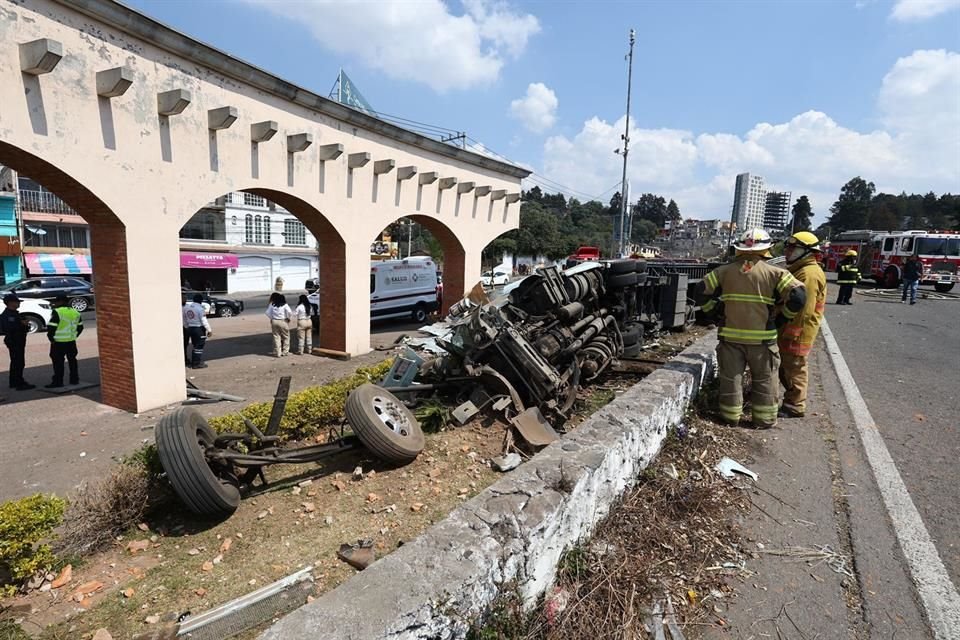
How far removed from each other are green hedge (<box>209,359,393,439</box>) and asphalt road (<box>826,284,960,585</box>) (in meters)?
4.90

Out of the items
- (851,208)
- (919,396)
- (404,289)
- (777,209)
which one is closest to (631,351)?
(919,396)

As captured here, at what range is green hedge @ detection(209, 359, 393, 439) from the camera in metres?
4.79

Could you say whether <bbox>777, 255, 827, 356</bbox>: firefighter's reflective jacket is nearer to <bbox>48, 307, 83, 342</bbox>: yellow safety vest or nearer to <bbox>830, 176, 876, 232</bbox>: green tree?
<bbox>48, 307, 83, 342</bbox>: yellow safety vest

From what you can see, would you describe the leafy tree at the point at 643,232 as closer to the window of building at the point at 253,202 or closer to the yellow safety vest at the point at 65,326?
the window of building at the point at 253,202

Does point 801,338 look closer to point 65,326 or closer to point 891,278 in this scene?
point 65,326

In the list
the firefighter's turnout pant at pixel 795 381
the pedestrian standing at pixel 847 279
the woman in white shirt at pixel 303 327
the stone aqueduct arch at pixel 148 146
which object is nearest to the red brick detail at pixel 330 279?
the stone aqueduct arch at pixel 148 146

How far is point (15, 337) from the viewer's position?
8.48 m

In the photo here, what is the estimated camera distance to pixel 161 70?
23.7ft

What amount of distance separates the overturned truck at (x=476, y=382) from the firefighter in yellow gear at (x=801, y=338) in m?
2.03

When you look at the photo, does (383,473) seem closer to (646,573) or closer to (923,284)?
(646,573)

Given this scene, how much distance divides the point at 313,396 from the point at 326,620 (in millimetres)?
3874

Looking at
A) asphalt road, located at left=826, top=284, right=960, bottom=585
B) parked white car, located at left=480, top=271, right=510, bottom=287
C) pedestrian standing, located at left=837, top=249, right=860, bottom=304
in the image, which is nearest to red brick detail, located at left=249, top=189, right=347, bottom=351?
parked white car, located at left=480, top=271, right=510, bottom=287

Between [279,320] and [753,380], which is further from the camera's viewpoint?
[279,320]

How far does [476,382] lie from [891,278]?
1011 inches
